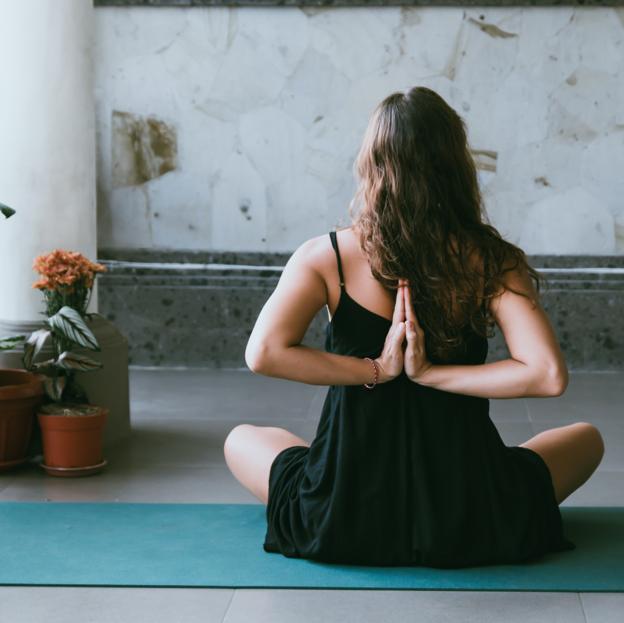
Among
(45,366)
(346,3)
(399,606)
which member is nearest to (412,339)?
(399,606)

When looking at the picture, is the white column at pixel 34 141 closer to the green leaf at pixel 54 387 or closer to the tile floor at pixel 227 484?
the green leaf at pixel 54 387

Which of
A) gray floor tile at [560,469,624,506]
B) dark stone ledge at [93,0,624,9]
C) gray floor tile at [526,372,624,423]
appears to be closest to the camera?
gray floor tile at [560,469,624,506]

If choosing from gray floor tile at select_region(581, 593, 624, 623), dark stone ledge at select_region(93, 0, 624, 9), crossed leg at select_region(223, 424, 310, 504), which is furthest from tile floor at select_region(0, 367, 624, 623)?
dark stone ledge at select_region(93, 0, 624, 9)

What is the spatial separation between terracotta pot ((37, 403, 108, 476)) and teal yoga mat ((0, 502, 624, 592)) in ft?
1.63

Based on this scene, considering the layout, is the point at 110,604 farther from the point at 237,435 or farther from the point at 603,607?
the point at 603,607

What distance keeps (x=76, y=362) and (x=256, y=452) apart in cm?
118

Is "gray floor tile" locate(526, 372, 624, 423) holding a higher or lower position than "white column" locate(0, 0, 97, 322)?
lower

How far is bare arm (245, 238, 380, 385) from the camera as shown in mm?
3217

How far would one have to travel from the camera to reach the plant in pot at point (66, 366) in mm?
4598

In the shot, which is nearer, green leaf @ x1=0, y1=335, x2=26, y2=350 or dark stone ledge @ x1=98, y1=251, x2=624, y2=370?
green leaf @ x1=0, y1=335, x2=26, y2=350

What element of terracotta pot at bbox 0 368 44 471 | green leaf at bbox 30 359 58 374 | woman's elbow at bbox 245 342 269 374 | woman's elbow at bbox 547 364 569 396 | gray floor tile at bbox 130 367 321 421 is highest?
woman's elbow at bbox 245 342 269 374

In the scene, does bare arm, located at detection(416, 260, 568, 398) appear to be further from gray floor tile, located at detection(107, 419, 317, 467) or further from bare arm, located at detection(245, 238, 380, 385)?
gray floor tile, located at detection(107, 419, 317, 467)

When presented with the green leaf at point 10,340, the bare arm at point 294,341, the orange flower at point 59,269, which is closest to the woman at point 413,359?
the bare arm at point 294,341

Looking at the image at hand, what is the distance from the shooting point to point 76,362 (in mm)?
4664
